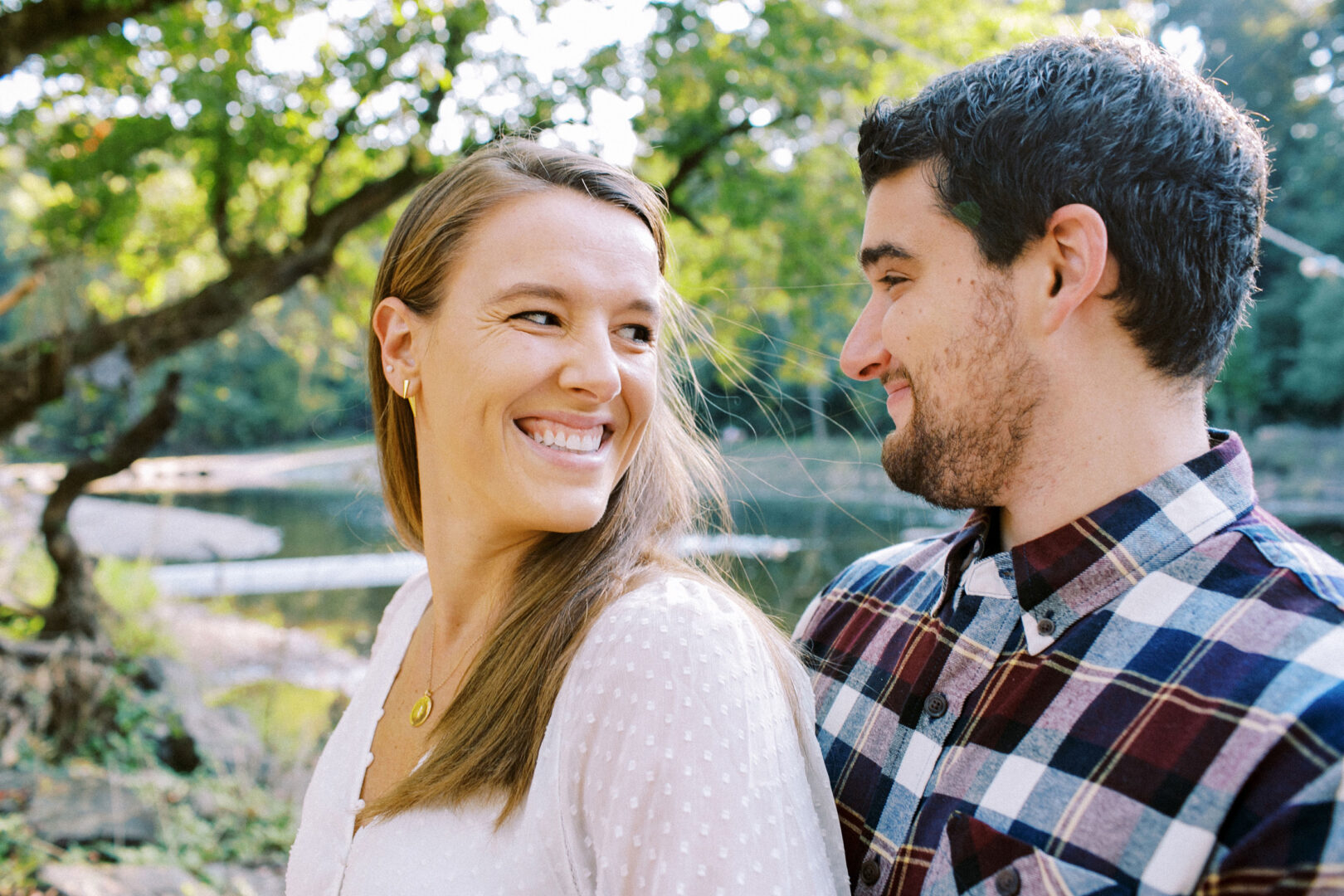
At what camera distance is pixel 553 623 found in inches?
53.0

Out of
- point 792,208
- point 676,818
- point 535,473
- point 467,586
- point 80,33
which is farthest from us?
point 792,208

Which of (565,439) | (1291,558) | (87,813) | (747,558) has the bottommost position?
(87,813)

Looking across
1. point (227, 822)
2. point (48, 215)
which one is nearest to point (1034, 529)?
point (227, 822)

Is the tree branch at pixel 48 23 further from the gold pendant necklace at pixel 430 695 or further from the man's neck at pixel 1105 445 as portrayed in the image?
the man's neck at pixel 1105 445

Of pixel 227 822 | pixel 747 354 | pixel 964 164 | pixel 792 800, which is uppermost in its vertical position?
pixel 964 164

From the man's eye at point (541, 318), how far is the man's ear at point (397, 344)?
0.94 feet

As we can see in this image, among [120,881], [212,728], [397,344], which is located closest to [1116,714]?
[397,344]

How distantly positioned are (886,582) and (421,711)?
2.65 ft

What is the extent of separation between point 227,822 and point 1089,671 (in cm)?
509


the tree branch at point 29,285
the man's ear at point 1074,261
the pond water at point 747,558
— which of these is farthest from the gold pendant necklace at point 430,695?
the tree branch at point 29,285

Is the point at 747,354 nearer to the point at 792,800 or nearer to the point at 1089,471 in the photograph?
the point at 1089,471

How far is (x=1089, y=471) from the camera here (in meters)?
1.29

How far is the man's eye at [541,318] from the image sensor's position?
1402 mm

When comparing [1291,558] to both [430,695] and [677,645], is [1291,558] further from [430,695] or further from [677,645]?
[430,695]
